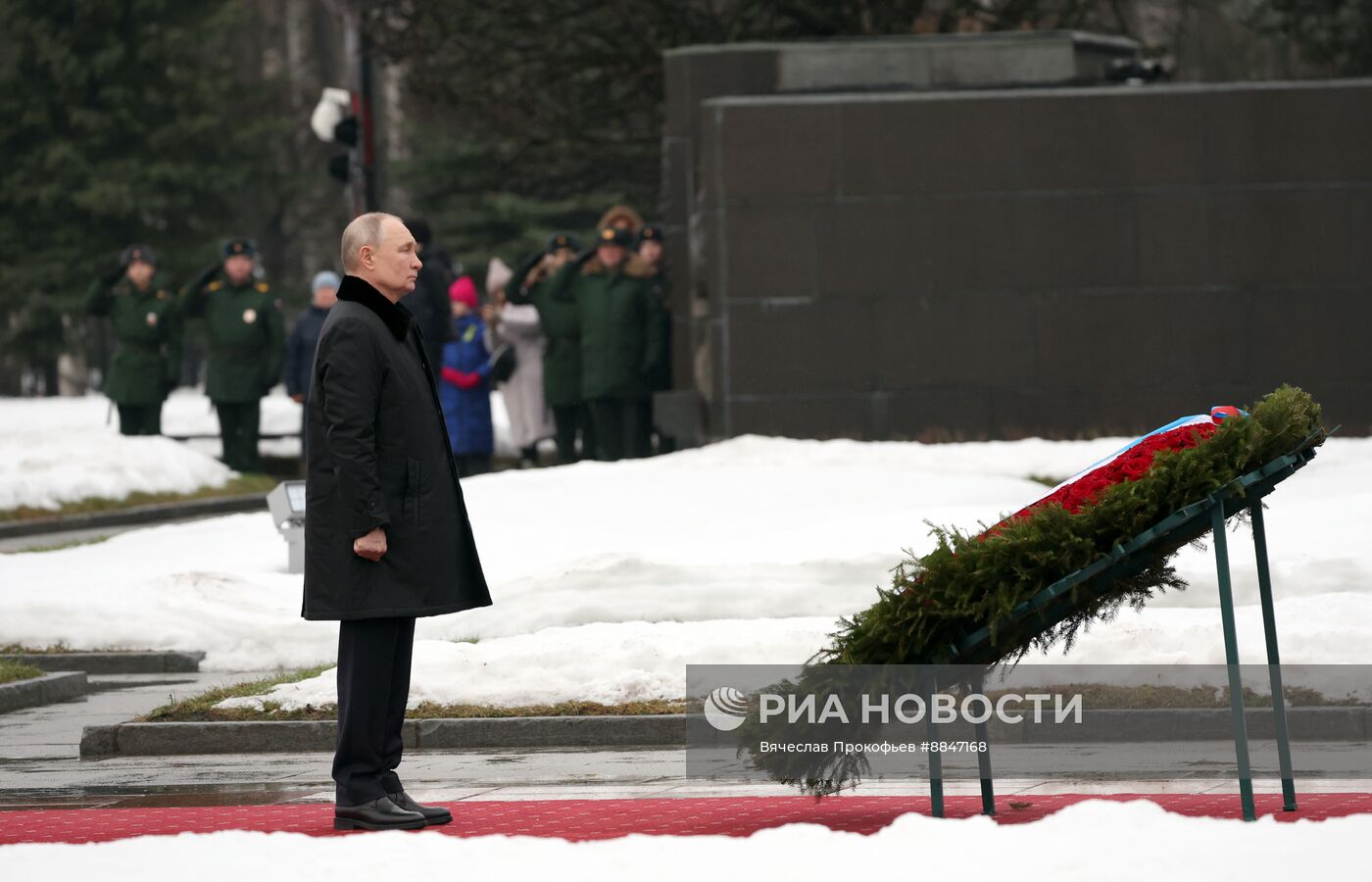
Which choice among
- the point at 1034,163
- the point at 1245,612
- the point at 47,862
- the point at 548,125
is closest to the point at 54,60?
the point at 548,125

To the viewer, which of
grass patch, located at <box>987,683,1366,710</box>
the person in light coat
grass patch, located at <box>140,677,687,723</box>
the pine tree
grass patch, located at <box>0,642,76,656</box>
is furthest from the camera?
the pine tree

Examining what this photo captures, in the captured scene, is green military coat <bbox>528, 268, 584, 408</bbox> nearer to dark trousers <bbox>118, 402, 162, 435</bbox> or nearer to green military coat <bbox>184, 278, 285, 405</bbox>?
green military coat <bbox>184, 278, 285, 405</bbox>

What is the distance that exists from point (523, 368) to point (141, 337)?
4.00m

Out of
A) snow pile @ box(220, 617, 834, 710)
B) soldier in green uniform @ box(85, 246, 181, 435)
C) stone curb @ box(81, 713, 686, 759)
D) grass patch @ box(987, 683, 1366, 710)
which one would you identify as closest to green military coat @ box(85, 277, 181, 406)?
soldier in green uniform @ box(85, 246, 181, 435)

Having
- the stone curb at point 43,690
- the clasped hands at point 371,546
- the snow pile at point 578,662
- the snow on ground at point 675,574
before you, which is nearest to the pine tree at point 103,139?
the snow on ground at point 675,574

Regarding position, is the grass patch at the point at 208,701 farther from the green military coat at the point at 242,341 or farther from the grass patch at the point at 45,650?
the green military coat at the point at 242,341

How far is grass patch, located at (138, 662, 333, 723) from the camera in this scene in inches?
409

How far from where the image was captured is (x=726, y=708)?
8.39 metres

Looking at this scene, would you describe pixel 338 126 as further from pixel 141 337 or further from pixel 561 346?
pixel 561 346

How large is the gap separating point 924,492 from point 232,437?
9245 mm

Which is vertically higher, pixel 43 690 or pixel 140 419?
pixel 43 690

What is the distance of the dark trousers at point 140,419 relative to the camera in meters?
24.9

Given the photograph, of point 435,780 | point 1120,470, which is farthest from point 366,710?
point 1120,470

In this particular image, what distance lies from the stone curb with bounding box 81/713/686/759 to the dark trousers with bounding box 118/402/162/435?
49.4 ft
